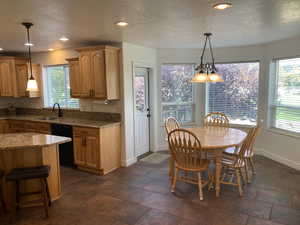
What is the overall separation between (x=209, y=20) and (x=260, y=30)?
1176mm

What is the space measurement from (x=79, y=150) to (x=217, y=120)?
2.79 meters

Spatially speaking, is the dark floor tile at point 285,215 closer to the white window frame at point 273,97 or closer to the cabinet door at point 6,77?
the white window frame at point 273,97

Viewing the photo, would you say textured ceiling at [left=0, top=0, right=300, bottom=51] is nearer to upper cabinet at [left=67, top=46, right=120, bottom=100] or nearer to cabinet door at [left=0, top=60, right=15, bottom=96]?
upper cabinet at [left=67, top=46, right=120, bottom=100]

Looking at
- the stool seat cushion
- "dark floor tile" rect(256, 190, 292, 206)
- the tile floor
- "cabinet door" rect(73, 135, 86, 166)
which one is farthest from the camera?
"cabinet door" rect(73, 135, 86, 166)

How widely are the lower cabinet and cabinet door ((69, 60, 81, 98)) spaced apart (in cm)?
78

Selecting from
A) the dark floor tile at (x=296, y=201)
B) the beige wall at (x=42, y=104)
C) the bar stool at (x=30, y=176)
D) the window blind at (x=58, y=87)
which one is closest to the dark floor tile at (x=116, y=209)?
the bar stool at (x=30, y=176)

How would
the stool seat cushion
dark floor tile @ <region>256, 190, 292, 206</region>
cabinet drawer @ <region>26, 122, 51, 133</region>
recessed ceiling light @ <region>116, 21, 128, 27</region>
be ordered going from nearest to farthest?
the stool seat cushion
recessed ceiling light @ <region>116, 21, 128, 27</region>
dark floor tile @ <region>256, 190, 292, 206</region>
cabinet drawer @ <region>26, 122, 51, 133</region>

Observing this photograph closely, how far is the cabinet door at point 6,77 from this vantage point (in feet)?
17.4

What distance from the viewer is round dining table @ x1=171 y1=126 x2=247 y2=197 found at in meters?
3.10

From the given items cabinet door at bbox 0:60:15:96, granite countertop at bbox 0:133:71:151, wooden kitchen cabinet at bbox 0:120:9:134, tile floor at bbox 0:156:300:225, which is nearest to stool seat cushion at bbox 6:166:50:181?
granite countertop at bbox 0:133:71:151

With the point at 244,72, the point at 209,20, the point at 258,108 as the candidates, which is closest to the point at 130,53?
the point at 209,20

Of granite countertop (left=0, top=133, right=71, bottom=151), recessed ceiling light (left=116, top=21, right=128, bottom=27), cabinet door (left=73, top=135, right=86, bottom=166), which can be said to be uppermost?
recessed ceiling light (left=116, top=21, right=128, bottom=27)

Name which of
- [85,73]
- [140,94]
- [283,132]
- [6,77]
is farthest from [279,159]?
[6,77]

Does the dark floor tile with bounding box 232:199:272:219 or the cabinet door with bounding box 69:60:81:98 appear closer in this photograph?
the dark floor tile with bounding box 232:199:272:219
